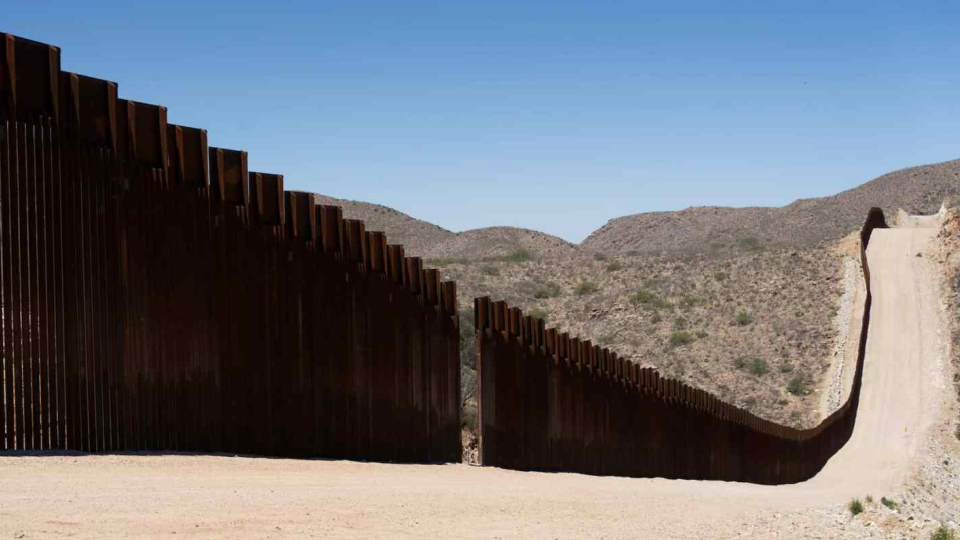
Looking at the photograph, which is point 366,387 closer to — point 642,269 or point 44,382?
point 44,382

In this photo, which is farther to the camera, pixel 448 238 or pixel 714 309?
pixel 448 238

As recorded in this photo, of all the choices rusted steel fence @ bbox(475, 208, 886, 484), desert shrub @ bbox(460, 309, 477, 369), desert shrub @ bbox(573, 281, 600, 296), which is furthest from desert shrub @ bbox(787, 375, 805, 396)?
desert shrub @ bbox(573, 281, 600, 296)

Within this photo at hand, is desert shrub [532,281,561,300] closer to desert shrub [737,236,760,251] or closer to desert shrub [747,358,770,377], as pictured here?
desert shrub [747,358,770,377]

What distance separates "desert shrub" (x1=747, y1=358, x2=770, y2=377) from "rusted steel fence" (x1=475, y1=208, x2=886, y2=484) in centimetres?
1176

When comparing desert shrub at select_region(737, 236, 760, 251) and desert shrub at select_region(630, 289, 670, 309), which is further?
desert shrub at select_region(737, 236, 760, 251)

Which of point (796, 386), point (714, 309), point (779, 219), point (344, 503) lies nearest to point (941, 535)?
point (344, 503)

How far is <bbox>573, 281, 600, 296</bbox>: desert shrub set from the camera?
1939 inches

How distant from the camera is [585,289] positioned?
1946 inches

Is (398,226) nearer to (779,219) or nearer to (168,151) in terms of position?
(779,219)

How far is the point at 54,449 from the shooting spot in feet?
30.5

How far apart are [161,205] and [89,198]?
0.71m

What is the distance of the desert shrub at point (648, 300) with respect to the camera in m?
46.0

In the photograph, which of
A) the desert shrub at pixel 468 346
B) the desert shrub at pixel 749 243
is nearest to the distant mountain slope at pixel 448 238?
the desert shrub at pixel 749 243

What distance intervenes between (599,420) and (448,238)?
84.4 m
